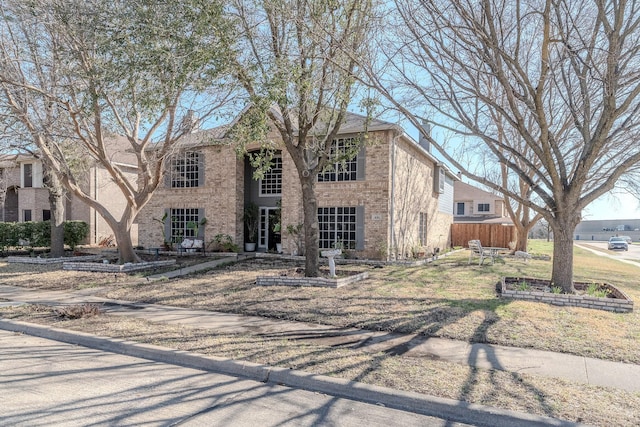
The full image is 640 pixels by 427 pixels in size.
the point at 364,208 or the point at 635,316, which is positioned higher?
the point at 364,208

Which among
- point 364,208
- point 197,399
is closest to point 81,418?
point 197,399

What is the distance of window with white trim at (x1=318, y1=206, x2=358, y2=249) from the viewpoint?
15.9 m

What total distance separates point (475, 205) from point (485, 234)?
38.7ft

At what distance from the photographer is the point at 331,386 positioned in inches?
176

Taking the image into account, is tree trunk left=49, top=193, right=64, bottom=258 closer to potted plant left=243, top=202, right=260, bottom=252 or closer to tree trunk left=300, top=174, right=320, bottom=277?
potted plant left=243, top=202, right=260, bottom=252

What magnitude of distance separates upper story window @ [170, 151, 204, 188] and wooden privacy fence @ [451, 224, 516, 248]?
18.5m

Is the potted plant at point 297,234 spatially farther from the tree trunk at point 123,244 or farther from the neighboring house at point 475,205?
the neighboring house at point 475,205

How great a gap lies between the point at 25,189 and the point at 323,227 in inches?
880

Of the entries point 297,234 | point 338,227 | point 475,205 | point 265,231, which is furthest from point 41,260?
→ point 475,205

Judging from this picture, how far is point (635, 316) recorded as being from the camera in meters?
7.59

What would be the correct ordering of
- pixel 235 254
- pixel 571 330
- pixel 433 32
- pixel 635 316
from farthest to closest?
pixel 235 254
pixel 433 32
pixel 635 316
pixel 571 330

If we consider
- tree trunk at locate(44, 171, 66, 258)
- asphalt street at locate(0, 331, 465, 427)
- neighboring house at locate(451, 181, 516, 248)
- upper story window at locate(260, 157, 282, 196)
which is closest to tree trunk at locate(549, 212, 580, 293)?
asphalt street at locate(0, 331, 465, 427)

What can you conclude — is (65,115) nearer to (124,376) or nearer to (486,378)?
(124,376)

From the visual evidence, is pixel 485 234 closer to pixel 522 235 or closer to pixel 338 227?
pixel 522 235
